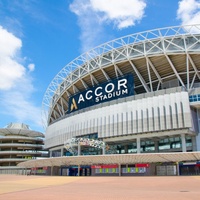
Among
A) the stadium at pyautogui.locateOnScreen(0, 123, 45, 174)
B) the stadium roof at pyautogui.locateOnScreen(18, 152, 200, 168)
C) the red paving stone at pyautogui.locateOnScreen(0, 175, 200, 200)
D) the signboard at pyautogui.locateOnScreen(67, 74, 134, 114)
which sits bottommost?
the red paving stone at pyautogui.locateOnScreen(0, 175, 200, 200)

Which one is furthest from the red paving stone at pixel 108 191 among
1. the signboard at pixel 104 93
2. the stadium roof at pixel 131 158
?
the signboard at pixel 104 93

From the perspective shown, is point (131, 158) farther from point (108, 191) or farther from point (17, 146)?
point (17, 146)

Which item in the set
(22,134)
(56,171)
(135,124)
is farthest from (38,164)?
(22,134)

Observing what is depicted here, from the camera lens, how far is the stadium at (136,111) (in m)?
A: 39.2

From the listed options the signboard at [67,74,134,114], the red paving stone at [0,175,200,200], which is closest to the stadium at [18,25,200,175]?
the signboard at [67,74,134,114]

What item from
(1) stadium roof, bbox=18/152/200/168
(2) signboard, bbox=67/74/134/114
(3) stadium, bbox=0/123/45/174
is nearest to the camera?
(1) stadium roof, bbox=18/152/200/168

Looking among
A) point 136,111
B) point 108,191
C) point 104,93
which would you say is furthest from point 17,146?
point 108,191

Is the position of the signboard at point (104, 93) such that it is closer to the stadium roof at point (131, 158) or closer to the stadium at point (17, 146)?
the stadium roof at point (131, 158)

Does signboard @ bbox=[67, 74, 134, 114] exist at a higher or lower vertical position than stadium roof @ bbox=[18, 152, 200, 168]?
higher

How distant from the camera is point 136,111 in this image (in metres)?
48.7

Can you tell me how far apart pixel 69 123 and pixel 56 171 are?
1440cm

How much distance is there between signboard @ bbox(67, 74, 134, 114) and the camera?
53594 mm

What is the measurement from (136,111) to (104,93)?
11.7m

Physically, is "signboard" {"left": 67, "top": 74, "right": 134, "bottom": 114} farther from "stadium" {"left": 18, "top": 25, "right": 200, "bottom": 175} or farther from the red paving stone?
the red paving stone
